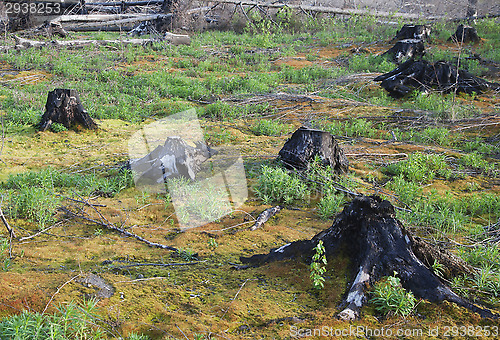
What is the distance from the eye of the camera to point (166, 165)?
4.91 m

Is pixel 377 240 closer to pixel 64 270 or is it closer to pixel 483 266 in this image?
pixel 483 266

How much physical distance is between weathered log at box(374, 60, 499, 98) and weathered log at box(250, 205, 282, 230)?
6.58m

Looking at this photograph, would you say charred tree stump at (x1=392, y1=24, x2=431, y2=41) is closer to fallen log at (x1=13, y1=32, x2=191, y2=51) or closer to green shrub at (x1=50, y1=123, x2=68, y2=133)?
fallen log at (x1=13, y1=32, x2=191, y2=51)

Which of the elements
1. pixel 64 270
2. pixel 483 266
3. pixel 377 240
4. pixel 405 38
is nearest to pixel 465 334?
pixel 377 240

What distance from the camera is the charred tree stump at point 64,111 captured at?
6.63 metres

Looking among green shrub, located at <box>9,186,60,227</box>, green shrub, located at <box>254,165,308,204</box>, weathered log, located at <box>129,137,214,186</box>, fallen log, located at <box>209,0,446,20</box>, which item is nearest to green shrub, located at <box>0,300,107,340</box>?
green shrub, located at <box>9,186,60,227</box>

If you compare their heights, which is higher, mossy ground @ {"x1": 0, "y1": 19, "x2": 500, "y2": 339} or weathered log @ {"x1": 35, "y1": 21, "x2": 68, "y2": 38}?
weathered log @ {"x1": 35, "y1": 21, "x2": 68, "y2": 38}

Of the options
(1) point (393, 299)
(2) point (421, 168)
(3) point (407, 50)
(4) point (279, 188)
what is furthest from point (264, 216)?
(3) point (407, 50)

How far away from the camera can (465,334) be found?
2.11 metres

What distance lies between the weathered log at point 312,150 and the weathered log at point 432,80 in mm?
5155

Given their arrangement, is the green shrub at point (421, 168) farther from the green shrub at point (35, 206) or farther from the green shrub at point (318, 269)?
the green shrub at point (35, 206)

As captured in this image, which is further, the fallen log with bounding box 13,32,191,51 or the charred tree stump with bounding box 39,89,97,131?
the fallen log with bounding box 13,32,191,51

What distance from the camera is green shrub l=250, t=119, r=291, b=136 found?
7176 mm

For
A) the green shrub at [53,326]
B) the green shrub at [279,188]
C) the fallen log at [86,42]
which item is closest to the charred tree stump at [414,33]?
the fallen log at [86,42]
